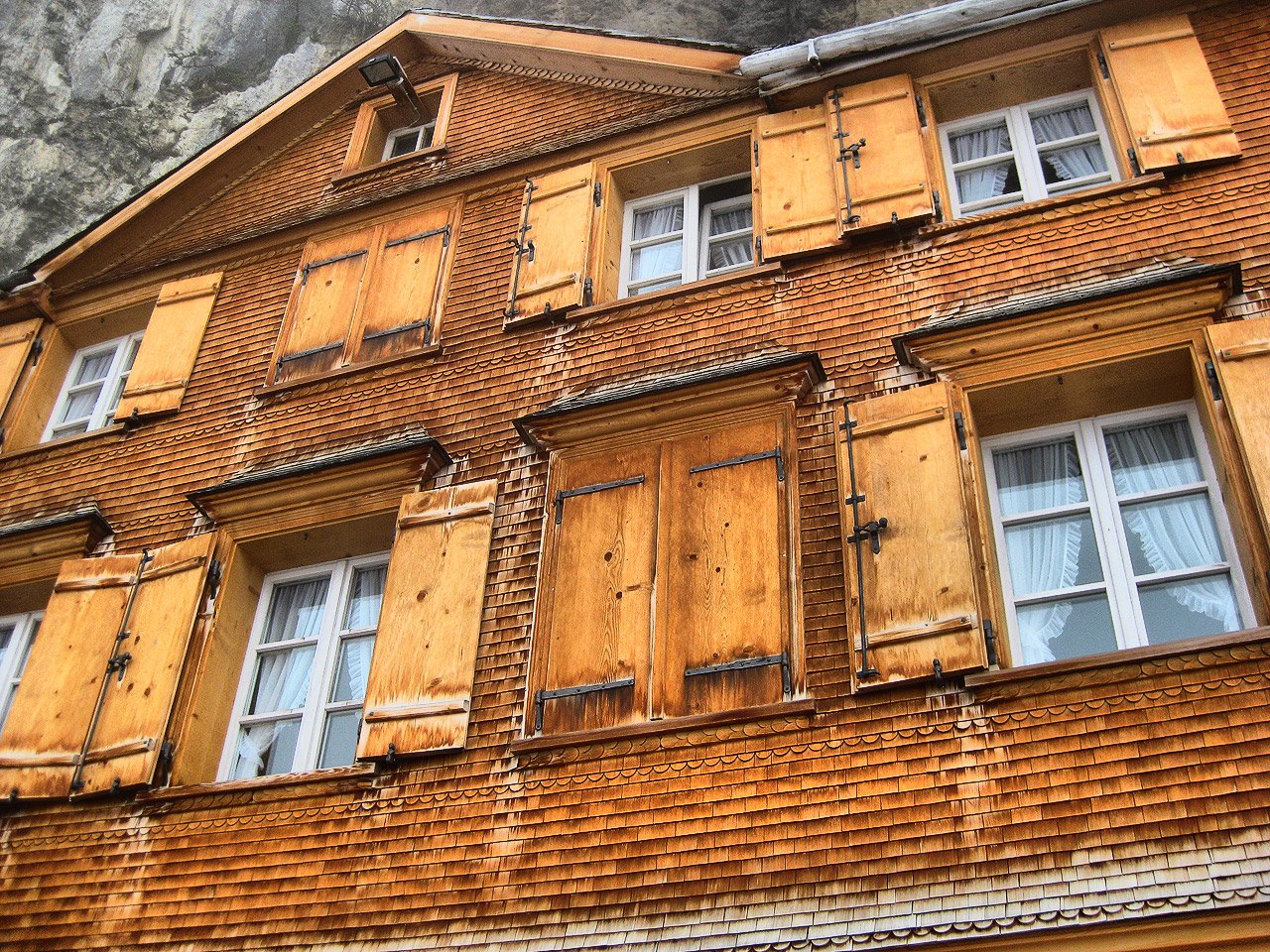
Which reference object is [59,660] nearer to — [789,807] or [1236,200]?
[789,807]

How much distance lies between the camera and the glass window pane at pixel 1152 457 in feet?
22.4

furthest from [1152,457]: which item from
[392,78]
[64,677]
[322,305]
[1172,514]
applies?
[392,78]

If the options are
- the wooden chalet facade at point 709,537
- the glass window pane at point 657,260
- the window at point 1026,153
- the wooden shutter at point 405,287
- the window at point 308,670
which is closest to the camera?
the wooden chalet facade at point 709,537

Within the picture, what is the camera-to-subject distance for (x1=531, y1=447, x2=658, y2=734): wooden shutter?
7023mm

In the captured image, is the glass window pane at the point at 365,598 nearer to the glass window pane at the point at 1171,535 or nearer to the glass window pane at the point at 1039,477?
the glass window pane at the point at 1039,477

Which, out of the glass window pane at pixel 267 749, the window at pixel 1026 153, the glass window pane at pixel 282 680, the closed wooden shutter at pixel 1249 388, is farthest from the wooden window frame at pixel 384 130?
the closed wooden shutter at pixel 1249 388

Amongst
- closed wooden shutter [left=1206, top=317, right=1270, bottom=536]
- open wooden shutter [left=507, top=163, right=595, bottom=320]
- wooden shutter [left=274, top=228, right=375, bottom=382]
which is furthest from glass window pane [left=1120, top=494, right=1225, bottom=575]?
wooden shutter [left=274, top=228, right=375, bottom=382]

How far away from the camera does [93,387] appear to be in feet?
37.3

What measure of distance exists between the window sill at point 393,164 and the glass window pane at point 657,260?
8.03ft

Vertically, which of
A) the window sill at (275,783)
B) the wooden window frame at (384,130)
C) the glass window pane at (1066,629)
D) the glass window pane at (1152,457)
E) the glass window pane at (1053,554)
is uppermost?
the wooden window frame at (384,130)

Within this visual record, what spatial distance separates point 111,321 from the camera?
11.6 meters

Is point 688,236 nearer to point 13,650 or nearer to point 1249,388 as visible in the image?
point 1249,388

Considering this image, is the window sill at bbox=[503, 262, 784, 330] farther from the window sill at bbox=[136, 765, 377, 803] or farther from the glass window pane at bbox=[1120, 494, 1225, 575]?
the window sill at bbox=[136, 765, 377, 803]

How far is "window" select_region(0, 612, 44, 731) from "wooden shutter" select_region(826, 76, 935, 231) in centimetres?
666
